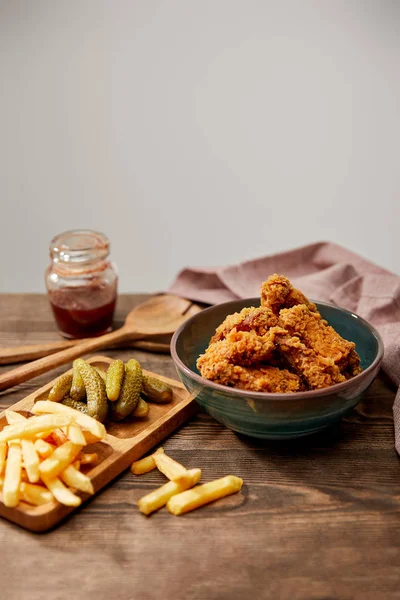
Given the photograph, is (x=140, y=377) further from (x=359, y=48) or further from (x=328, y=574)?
(x=359, y=48)

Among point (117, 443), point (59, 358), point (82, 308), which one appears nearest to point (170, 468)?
point (117, 443)

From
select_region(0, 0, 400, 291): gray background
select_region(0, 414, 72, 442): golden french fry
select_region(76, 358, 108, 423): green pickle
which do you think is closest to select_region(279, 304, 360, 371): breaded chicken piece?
select_region(76, 358, 108, 423): green pickle

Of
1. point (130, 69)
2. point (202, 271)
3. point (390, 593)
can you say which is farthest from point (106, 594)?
point (130, 69)

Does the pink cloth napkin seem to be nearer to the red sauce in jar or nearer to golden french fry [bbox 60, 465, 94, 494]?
the red sauce in jar

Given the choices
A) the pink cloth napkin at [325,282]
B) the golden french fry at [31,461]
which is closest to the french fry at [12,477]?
the golden french fry at [31,461]

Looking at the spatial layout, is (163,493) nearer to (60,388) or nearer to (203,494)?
(203,494)

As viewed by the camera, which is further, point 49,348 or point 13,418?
point 49,348

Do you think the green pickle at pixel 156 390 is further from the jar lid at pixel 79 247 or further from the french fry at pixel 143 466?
the jar lid at pixel 79 247

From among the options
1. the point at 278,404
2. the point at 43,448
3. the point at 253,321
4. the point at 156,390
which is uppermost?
the point at 253,321
